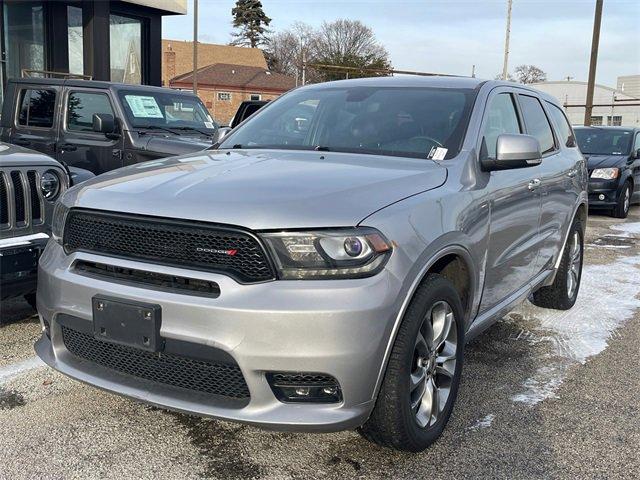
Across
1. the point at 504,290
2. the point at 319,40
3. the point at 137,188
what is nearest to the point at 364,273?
the point at 137,188

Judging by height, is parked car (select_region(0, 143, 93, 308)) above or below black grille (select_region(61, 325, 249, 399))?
above

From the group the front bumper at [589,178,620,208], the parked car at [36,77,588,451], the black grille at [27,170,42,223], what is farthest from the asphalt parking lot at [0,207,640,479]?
the front bumper at [589,178,620,208]

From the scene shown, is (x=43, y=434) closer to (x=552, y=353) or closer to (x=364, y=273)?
(x=364, y=273)

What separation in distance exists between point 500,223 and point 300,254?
156cm

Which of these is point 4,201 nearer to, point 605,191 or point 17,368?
point 17,368

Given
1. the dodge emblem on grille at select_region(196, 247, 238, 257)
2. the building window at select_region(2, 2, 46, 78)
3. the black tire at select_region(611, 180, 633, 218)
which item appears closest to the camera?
the dodge emblem on grille at select_region(196, 247, 238, 257)

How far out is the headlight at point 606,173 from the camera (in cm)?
1144

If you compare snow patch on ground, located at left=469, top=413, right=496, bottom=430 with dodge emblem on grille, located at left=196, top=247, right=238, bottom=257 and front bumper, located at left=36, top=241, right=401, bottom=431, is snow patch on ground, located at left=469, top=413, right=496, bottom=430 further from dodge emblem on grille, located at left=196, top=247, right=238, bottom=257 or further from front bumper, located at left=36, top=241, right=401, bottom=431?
dodge emblem on grille, located at left=196, top=247, right=238, bottom=257

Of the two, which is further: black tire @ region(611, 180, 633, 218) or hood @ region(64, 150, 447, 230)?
black tire @ region(611, 180, 633, 218)

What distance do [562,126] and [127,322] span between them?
13.5 ft

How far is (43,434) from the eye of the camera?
9.95ft

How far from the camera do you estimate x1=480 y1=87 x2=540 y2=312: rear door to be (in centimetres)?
354

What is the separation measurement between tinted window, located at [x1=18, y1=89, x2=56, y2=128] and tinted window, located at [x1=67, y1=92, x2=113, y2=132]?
8.6 inches

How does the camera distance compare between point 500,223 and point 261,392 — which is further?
point 500,223
